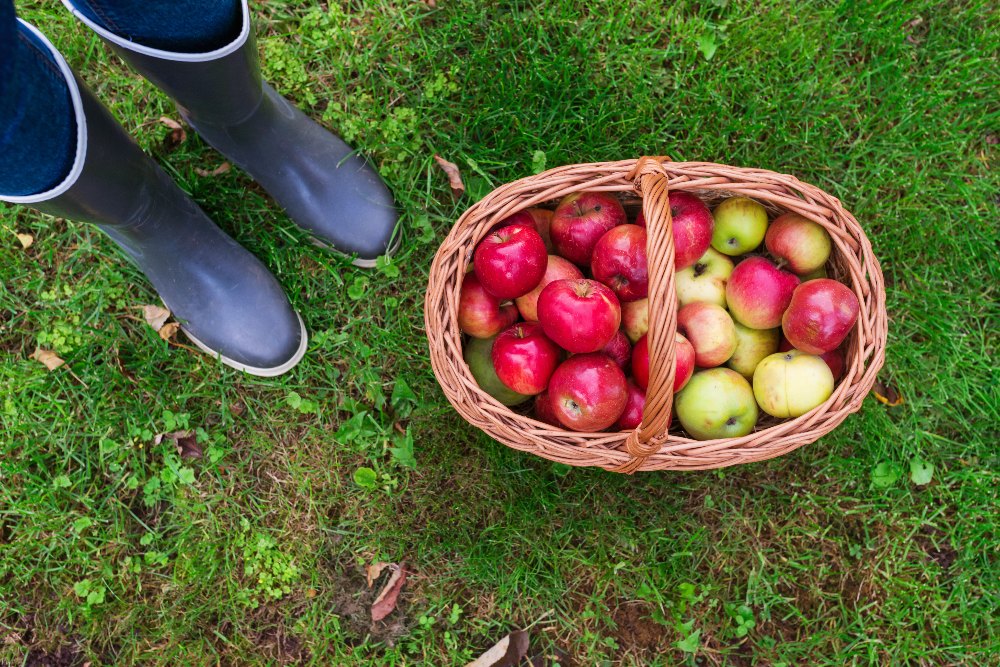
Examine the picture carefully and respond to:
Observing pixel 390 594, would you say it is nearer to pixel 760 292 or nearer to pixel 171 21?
pixel 760 292

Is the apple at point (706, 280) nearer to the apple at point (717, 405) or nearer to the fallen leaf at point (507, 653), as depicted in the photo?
the apple at point (717, 405)

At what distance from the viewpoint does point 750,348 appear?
Answer: 6.94 ft

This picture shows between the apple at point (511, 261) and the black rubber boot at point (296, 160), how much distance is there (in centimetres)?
69

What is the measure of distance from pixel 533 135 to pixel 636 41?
22.7 inches

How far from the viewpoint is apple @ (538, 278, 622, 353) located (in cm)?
179

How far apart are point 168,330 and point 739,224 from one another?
6.81 feet

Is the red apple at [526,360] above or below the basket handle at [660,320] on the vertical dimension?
below

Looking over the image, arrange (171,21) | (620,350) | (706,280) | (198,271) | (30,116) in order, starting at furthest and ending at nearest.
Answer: (198,271) → (706,280) → (620,350) → (171,21) → (30,116)

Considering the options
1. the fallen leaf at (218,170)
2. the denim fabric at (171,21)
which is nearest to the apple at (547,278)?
the denim fabric at (171,21)

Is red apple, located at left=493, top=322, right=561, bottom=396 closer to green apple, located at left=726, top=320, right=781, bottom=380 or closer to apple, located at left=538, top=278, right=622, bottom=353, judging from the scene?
apple, located at left=538, top=278, right=622, bottom=353

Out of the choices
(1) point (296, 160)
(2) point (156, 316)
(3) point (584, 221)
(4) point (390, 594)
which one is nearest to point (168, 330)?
(2) point (156, 316)

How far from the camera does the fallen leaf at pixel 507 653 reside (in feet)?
7.88

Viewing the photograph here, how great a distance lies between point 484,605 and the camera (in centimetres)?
246

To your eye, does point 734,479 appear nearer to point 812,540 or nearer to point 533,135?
point 812,540
